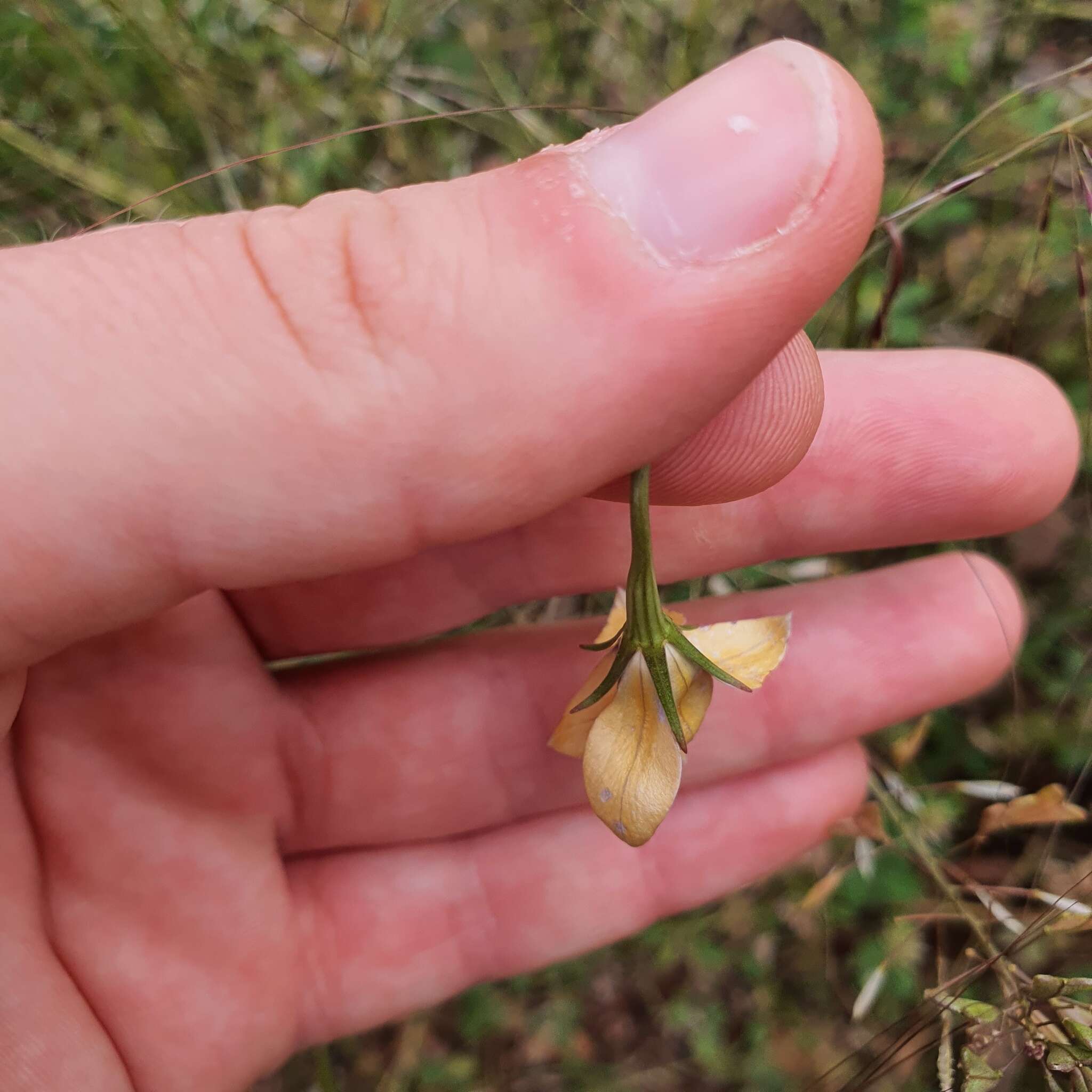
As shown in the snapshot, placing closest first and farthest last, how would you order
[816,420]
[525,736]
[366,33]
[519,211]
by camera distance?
[519,211] → [816,420] → [525,736] → [366,33]

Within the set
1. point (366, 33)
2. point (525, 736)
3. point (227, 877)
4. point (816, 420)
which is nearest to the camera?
point (816, 420)

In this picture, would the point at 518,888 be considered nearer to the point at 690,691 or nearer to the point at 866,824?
the point at 866,824

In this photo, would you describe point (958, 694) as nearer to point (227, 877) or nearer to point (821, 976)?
point (821, 976)

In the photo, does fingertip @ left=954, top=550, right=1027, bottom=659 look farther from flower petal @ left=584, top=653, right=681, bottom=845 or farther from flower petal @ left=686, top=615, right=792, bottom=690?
flower petal @ left=584, top=653, right=681, bottom=845

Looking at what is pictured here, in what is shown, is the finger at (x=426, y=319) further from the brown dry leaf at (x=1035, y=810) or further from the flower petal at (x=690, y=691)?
the brown dry leaf at (x=1035, y=810)

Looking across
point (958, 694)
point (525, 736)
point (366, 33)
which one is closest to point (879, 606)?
point (958, 694)

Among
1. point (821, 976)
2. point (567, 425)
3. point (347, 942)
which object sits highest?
point (567, 425)
